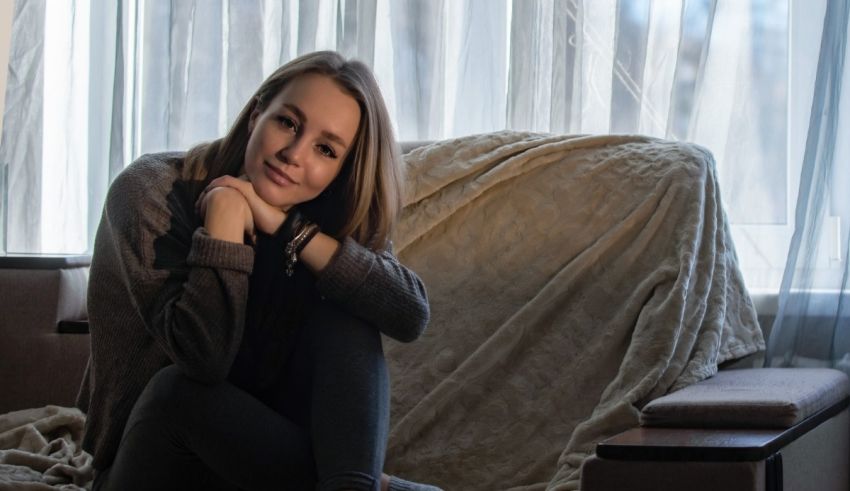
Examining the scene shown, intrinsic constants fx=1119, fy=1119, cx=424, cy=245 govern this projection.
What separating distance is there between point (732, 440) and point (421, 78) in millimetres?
1477

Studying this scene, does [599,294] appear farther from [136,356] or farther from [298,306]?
[136,356]

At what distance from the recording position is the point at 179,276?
1.56 metres

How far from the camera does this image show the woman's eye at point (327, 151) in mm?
1651

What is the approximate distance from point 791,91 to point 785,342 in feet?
1.71

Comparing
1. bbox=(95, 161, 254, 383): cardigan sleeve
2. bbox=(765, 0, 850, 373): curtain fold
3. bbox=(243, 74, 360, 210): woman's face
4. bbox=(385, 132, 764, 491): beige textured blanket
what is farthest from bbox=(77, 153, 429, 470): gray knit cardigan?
bbox=(765, 0, 850, 373): curtain fold

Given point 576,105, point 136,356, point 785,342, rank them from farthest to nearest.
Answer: point 576,105, point 785,342, point 136,356

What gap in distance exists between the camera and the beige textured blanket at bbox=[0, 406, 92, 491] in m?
1.77

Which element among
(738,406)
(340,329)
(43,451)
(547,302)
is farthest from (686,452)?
(43,451)

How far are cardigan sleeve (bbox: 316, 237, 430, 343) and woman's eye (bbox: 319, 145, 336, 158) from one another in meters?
0.13

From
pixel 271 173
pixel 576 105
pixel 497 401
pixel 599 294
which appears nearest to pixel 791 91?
pixel 576 105

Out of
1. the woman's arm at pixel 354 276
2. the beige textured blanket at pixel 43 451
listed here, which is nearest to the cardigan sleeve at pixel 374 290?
the woman's arm at pixel 354 276

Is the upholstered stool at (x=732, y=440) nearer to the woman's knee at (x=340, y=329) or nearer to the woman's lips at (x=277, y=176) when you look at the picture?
the woman's knee at (x=340, y=329)

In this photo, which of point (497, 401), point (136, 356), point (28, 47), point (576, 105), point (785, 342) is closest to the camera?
point (136, 356)

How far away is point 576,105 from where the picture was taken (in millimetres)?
2473
